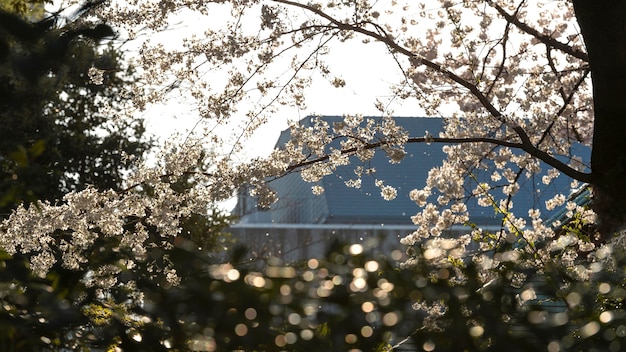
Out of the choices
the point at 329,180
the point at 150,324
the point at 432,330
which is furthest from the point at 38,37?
the point at 329,180

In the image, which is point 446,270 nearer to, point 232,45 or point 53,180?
point 232,45

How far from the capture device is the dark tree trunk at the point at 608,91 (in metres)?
4.32

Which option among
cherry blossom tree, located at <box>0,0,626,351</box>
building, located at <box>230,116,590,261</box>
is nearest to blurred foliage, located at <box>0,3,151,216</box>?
cherry blossom tree, located at <box>0,0,626,351</box>

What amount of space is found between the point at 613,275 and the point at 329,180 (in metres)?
29.0

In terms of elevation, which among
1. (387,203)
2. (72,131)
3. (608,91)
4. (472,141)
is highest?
(387,203)

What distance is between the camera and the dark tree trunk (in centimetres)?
432

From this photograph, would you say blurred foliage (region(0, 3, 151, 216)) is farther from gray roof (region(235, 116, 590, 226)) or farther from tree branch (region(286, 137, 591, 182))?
gray roof (region(235, 116, 590, 226))

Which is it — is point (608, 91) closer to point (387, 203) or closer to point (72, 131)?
point (72, 131)

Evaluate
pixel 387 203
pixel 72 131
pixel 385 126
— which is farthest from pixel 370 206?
pixel 385 126

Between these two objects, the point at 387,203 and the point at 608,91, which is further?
the point at 387,203

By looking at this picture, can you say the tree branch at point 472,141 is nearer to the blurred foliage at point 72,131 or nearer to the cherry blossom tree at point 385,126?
the cherry blossom tree at point 385,126

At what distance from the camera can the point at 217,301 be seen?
1.52 meters

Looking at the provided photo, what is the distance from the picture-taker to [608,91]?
14.9 ft

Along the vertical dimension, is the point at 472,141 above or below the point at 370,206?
below
